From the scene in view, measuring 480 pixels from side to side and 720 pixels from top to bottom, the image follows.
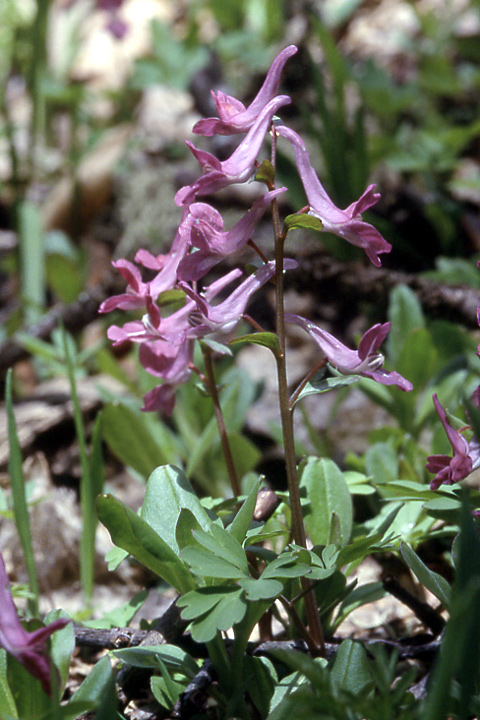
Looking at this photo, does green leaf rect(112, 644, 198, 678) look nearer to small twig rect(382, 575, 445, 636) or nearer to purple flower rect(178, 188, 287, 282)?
small twig rect(382, 575, 445, 636)

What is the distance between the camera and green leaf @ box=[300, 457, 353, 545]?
1137 millimetres

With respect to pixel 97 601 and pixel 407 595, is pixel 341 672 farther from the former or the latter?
pixel 97 601

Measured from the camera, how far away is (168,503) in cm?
103

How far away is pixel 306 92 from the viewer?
3.96 m

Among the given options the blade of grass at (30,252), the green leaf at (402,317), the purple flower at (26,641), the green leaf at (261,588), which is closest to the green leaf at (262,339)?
the green leaf at (261,588)

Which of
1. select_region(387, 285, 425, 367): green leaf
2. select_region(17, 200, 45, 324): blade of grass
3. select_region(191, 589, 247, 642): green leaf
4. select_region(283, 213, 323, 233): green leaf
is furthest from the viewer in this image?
select_region(17, 200, 45, 324): blade of grass

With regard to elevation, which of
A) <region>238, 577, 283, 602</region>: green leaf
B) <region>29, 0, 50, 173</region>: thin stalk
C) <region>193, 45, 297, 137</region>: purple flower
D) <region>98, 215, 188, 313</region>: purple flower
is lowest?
<region>238, 577, 283, 602</region>: green leaf

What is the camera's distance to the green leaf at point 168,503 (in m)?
1.00

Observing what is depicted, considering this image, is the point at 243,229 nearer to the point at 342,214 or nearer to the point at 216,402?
the point at 342,214

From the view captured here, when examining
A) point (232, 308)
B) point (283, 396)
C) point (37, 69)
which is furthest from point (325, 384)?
point (37, 69)

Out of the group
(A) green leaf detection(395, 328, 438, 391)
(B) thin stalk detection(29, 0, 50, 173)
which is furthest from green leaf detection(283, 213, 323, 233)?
(B) thin stalk detection(29, 0, 50, 173)

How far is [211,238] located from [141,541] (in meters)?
0.48

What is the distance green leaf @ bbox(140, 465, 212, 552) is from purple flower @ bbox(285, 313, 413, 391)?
34 centimetres

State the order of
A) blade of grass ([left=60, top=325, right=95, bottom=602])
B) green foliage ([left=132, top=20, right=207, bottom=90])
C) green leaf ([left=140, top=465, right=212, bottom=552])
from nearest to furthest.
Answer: green leaf ([left=140, top=465, right=212, bottom=552]), blade of grass ([left=60, top=325, right=95, bottom=602]), green foliage ([left=132, top=20, right=207, bottom=90])
